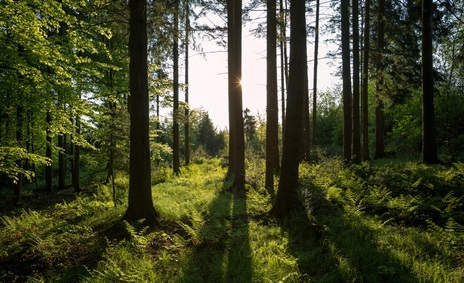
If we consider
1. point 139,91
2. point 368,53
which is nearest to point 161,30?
point 139,91

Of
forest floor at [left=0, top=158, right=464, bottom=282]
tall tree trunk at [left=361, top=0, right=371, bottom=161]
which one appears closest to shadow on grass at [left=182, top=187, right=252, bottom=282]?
forest floor at [left=0, top=158, right=464, bottom=282]

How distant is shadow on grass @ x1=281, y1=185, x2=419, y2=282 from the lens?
359 cm

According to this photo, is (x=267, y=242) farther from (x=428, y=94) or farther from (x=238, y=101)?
(x=428, y=94)

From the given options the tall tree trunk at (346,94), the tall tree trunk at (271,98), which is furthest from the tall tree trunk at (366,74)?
the tall tree trunk at (271,98)

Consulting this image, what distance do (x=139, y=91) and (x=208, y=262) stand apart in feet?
13.8

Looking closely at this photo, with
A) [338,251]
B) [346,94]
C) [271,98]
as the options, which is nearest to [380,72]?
[346,94]

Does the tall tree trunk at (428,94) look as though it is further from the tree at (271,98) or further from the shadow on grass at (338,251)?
the shadow on grass at (338,251)

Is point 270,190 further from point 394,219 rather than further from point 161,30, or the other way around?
point 161,30

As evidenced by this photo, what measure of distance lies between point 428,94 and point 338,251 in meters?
8.35

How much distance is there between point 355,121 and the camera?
43.5ft

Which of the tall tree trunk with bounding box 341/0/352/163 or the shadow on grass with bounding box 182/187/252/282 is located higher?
the tall tree trunk with bounding box 341/0/352/163

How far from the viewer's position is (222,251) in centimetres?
498

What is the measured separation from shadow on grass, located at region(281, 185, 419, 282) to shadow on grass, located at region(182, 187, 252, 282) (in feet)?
2.85

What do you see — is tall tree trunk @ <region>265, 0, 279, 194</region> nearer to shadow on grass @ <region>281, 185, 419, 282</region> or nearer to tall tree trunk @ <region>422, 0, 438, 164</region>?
shadow on grass @ <region>281, 185, 419, 282</region>
